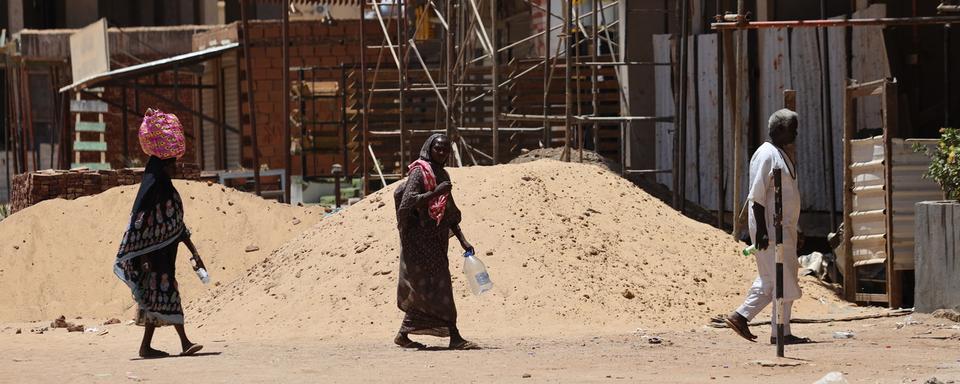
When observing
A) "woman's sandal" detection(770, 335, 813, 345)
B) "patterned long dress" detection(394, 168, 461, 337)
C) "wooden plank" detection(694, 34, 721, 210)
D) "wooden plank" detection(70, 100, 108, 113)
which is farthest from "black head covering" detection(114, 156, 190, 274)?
"wooden plank" detection(70, 100, 108, 113)

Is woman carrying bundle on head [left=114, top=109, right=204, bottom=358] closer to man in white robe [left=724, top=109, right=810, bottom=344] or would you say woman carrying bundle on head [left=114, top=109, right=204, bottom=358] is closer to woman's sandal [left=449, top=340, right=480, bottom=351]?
woman's sandal [left=449, top=340, right=480, bottom=351]

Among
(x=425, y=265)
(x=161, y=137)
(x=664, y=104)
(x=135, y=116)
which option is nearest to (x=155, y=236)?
(x=161, y=137)

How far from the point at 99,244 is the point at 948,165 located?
30.8 feet

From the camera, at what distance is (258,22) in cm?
2388

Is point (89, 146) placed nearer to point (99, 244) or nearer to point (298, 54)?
point (298, 54)

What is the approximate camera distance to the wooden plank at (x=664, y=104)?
51.6 feet

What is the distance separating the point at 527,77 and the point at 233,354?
10064 millimetres

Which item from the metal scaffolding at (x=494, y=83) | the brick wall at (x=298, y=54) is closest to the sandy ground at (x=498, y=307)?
the metal scaffolding at (x=494, y=83)

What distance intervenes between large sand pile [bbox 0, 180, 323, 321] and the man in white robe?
7.44 metres

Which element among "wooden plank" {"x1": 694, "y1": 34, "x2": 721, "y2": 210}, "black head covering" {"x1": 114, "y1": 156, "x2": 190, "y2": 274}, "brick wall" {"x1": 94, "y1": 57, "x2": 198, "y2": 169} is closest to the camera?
"black head covering" {"x1": 114, "y1": 156, "x2": 190, "y2": 274}

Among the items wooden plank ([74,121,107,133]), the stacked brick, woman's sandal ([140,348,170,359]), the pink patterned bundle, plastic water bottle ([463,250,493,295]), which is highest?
wooden plank ([74,121,107,133])

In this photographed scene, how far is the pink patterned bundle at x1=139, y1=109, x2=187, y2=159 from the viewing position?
8.91 meters

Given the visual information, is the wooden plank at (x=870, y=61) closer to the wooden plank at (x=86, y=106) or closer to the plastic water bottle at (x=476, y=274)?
the plastic water bottle at (x=476, y=274)

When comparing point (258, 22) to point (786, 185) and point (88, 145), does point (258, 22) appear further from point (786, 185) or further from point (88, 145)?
point (786, 185)
